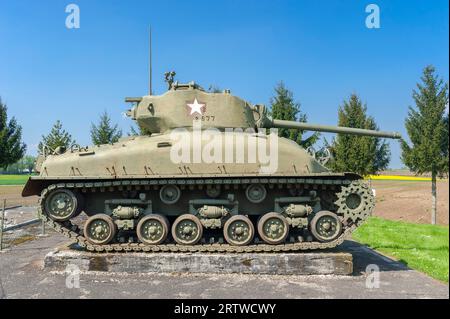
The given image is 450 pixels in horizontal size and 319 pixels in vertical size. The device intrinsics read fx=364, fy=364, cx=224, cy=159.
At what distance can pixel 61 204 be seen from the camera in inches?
376

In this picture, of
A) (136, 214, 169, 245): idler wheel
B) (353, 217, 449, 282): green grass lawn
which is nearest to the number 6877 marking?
(136, 214, 169, 245): idler wheel

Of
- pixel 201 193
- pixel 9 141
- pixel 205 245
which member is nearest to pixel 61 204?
pixel 201 193

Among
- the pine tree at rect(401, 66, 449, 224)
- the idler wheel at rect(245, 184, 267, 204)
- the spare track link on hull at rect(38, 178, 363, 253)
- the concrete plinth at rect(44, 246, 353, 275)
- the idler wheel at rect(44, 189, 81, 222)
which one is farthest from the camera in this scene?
the pine tree at rect(401, 66, 449, 224)

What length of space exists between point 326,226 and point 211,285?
11.2 ft

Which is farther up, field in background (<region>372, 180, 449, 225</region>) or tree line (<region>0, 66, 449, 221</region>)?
tree line (<region>0, 66, 449, 221</region>)

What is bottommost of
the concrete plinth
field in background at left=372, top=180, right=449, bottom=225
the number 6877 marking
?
field in background at left=372, top=180, right=449, bottom=225

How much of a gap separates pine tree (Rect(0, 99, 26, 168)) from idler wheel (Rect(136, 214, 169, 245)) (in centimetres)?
1841

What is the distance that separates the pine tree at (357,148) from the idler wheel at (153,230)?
15.6 meters

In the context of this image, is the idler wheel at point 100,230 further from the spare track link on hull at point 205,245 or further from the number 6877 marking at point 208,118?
the number 6877 marking at point 208,118

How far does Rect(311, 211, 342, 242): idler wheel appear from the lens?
Result: 946 cm

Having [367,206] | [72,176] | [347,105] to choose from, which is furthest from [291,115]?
[72,176]

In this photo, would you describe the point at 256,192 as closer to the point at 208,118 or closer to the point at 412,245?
the point at 208,118

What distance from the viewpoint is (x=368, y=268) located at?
31.0 ft

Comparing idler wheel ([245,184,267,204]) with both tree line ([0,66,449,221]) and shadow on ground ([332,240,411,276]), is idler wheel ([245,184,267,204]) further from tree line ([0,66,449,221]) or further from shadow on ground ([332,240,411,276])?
tree line ([0,66,449,221])
